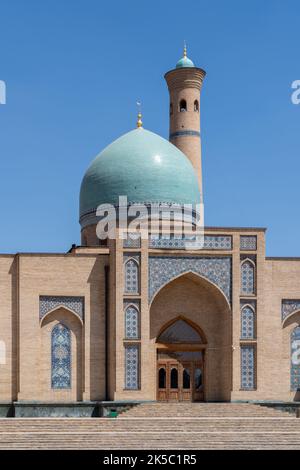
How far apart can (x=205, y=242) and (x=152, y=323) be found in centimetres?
228

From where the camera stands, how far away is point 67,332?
26.6 meters

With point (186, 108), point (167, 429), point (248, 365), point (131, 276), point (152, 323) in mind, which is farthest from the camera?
point (186, 108)

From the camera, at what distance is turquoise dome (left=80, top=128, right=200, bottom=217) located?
30438 millimetres

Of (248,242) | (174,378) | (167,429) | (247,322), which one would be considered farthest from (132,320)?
(167,429)

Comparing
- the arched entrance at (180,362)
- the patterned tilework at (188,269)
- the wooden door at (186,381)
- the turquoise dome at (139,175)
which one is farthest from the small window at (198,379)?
the turquoise dome at (139,175)

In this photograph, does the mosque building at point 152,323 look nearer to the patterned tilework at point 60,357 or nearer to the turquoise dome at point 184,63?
the patterned tilework at point 60,357

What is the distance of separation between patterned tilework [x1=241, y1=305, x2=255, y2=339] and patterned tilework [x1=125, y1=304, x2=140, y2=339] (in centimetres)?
246

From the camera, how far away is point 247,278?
87.9ft

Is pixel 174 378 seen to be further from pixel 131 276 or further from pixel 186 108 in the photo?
pixel 186 108

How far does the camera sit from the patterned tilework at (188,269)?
86.6 feet

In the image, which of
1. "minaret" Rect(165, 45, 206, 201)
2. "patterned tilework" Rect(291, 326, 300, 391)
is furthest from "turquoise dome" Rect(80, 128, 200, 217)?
"patterned tilework" Rect(291, 326, 300, 391)
